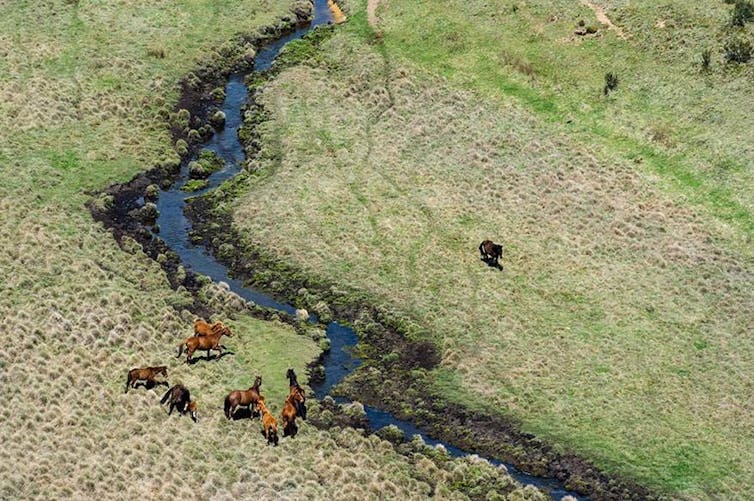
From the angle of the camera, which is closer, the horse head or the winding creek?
the horse head

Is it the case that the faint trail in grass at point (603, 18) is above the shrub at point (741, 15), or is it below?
below

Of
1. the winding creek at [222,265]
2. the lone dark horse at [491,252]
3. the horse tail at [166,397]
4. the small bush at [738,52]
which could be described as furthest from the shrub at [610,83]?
the horse tail at [166,397]

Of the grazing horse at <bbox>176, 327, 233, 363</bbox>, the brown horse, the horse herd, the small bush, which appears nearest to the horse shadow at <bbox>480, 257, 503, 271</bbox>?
the horse herd

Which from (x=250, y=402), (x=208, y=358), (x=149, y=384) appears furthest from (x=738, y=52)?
(x=149, y=384)

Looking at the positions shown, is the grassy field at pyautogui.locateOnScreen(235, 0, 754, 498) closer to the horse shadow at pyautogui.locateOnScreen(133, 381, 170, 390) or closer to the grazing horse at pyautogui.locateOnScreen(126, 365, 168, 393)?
the horse shadow at pyautogui.locateOnScreen(133, 381, 170, 390)

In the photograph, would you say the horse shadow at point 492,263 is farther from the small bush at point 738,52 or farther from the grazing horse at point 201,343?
the small bush at point 738,52

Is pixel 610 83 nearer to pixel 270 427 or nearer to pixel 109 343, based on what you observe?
pixel 270 427
